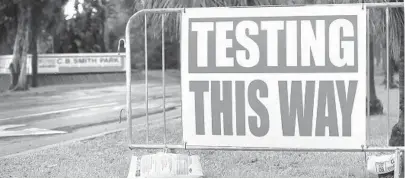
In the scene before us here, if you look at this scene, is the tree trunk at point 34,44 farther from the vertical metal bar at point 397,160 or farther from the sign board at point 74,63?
the vertical metal bar at point 397,160

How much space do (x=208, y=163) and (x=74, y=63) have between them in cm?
2802

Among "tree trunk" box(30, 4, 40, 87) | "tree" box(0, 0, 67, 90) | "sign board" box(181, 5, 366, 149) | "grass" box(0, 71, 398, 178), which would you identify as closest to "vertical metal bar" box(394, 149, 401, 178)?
"sign board" box(181, 5, 366, 149)

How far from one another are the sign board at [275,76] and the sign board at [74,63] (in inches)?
1002

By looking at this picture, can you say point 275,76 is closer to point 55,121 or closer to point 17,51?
point 55,121

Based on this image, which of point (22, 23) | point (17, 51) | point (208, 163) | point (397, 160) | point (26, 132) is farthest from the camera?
point (17, 51)

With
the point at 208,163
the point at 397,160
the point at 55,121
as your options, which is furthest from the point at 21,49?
the point at 397,160

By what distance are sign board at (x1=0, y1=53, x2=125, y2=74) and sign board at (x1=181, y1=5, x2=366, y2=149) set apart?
83.5 ft

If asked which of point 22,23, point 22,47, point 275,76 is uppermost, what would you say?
point 22,23

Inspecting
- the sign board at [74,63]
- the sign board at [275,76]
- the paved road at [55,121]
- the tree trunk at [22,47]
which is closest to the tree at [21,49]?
the tree trunk at [22,47]

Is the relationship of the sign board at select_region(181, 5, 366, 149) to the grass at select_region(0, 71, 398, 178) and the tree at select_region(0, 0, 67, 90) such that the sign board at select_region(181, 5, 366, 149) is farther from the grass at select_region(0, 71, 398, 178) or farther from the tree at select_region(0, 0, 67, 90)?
the tree at select_region(0, 0, 67, 90)

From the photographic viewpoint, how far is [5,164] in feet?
22.2

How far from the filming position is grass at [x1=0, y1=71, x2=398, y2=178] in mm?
5930

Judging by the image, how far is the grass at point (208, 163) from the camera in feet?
19.5

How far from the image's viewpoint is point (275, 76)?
511 cm
